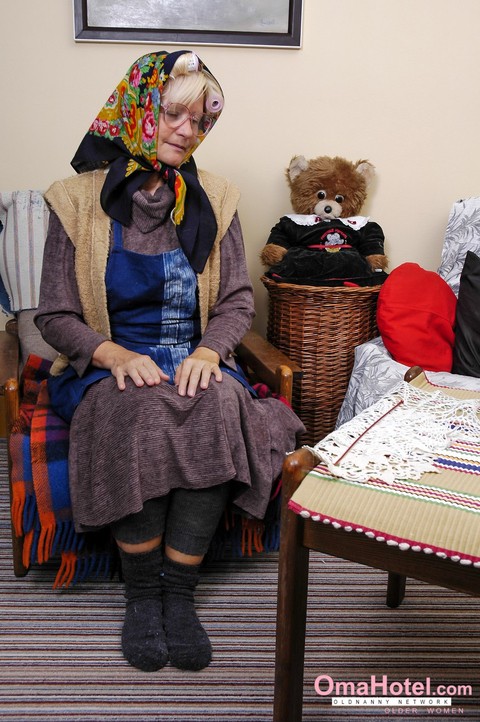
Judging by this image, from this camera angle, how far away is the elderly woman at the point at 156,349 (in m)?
1.54

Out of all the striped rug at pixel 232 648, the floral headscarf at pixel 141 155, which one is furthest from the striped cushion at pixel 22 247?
the striped rug at pixel 232 648

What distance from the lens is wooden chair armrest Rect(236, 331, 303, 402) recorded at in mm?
1873

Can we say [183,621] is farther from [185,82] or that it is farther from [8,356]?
[185,82]

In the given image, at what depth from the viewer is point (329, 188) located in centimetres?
248

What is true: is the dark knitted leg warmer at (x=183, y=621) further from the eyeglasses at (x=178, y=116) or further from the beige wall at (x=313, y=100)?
the beige wall at (x=313, y=100)

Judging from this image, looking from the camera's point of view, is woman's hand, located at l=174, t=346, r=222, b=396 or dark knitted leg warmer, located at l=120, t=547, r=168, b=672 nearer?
dark knitted leg warmer, located at l=120, t=547, r=168, b=672

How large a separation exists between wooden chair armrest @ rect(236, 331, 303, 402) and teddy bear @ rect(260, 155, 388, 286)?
0.32m

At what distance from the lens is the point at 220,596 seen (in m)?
1.75

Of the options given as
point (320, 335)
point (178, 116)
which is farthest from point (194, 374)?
point (320, 335)

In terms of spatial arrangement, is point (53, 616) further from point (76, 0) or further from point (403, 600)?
point (76, 0)

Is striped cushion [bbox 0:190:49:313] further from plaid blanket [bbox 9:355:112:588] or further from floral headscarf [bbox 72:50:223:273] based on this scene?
plaid blanket [bbox 9:355:112:588]

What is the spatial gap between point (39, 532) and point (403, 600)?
87cm

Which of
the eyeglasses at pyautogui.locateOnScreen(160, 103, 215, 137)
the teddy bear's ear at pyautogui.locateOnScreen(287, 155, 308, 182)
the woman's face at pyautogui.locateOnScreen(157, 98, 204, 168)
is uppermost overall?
the eyeglasses at pyautogui.locateOnScreen(160, 103, 215, 137)

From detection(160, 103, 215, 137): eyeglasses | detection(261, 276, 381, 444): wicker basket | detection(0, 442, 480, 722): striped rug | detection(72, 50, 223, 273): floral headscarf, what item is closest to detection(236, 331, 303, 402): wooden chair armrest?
detection(261, 276, 381, 444): wicker basket
